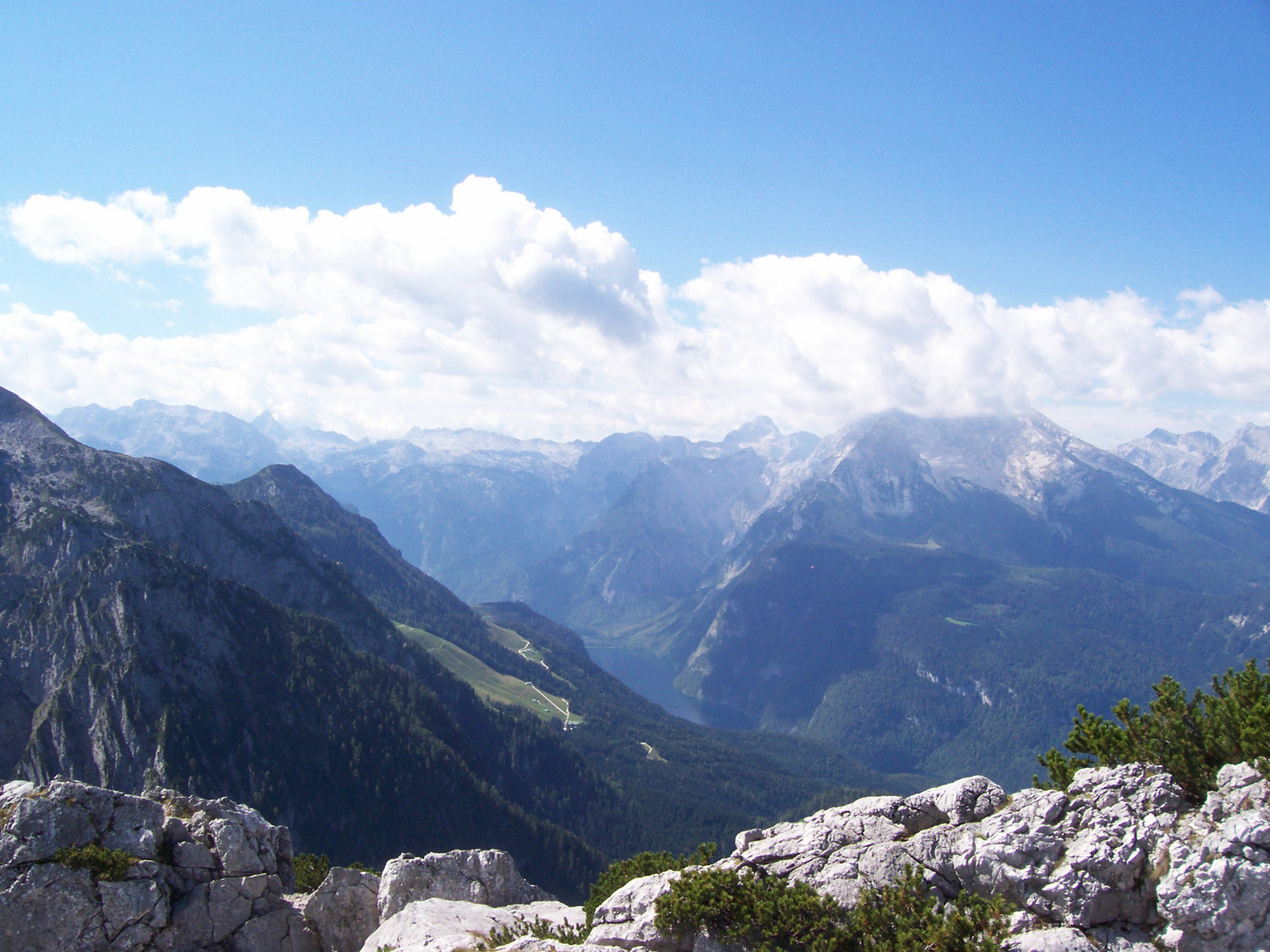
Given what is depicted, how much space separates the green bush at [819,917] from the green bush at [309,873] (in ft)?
103

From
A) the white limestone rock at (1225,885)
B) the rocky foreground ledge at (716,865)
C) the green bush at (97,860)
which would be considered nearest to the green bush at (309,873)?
the rocky foreground ledge at (716,865)

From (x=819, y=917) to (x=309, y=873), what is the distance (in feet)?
145

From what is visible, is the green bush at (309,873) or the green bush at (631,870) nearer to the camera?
the green bush at (631,870)

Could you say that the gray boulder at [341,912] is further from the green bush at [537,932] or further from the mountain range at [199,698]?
the mountain range at [199,698]

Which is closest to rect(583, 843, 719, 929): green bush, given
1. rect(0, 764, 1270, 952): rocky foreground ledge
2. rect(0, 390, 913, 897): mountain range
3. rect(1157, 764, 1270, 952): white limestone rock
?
rect(0, 764, 1270, 952): rocky foreground ledge

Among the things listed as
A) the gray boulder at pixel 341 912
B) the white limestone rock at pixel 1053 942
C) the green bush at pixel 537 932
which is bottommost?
the gray boulder at pixel 341 912

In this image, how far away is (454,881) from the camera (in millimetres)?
42062

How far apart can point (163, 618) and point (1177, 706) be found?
542 ft

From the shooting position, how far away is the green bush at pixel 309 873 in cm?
4975

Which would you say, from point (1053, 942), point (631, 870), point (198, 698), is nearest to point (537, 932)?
point (631, 870)

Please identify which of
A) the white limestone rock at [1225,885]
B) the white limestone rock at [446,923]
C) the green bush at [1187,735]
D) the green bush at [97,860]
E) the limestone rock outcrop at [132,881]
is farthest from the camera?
the white limestone rock at [446,923]

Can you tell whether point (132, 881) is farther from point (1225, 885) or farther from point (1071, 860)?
point (1225, 885)

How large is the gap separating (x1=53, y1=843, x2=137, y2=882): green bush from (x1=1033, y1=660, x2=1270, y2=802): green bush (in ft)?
148

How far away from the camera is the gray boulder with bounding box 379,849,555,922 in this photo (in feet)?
130
